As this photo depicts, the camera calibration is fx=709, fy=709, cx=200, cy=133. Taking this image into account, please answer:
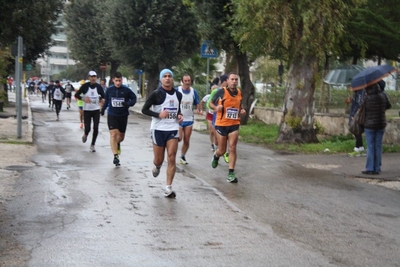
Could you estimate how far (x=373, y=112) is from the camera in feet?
43.4

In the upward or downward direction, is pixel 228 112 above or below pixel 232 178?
above

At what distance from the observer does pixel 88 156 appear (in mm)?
15953

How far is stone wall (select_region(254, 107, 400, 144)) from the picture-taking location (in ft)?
59.9

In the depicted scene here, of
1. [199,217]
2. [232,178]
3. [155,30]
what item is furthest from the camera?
[155,30]

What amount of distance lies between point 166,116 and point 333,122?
11.4 m

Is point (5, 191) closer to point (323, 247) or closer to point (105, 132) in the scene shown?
point (323, 247)

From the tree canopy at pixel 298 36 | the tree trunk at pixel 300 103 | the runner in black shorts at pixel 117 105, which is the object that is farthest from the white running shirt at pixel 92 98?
the tree trunk at pixel 300 103

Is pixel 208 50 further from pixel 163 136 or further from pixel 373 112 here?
pixel 163 136

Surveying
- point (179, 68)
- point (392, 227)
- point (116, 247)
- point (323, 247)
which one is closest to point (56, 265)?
point (116, 247)

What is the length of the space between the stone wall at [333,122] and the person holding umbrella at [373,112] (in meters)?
5.09

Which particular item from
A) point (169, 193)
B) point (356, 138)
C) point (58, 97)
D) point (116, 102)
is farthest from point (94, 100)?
point (58, 97)

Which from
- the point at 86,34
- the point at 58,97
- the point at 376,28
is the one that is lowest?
the point at 58,97

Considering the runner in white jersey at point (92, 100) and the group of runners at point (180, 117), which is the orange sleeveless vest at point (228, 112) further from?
the runner in white jersey at point (92, 100)

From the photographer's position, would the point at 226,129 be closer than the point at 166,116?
No
